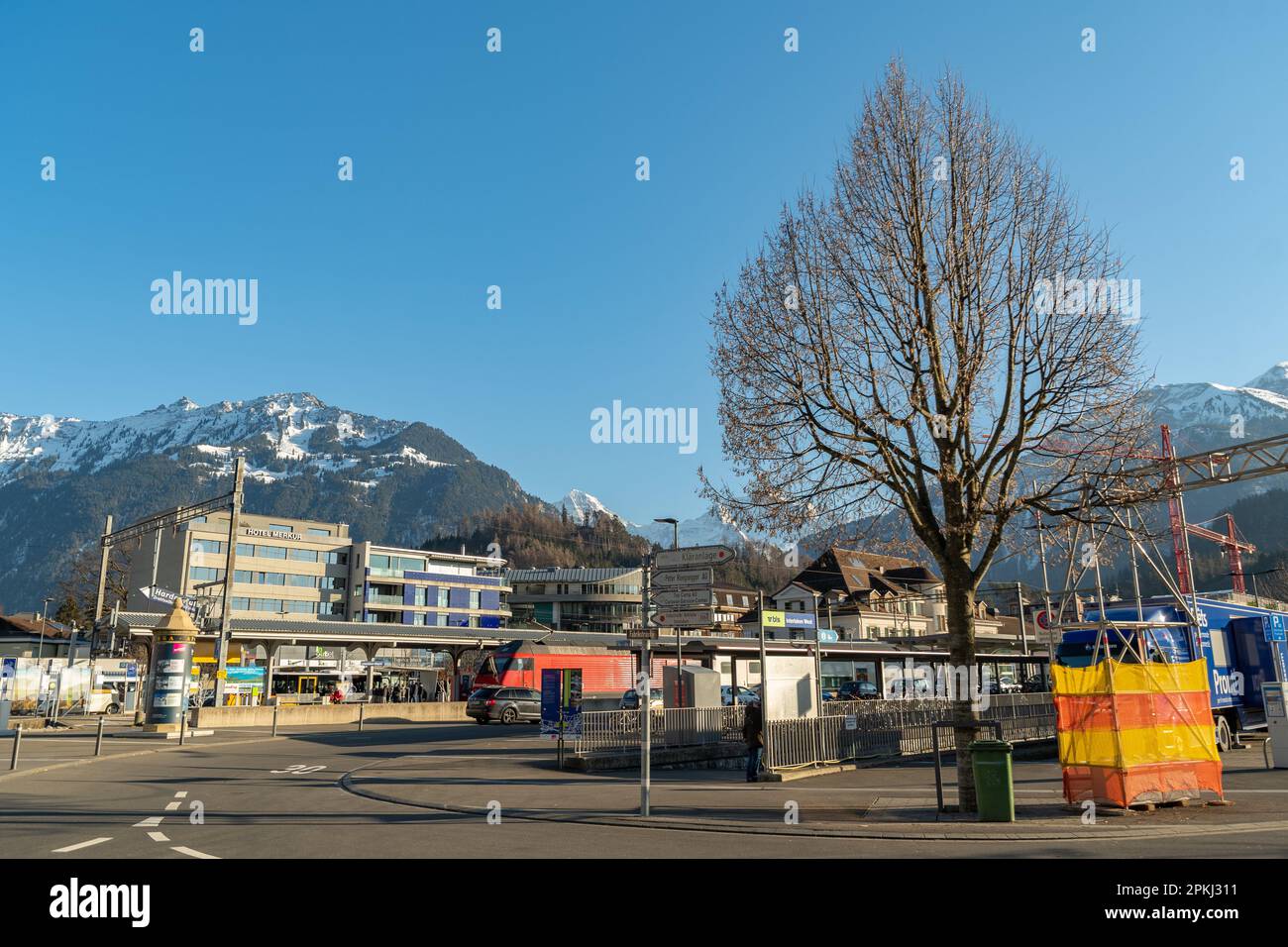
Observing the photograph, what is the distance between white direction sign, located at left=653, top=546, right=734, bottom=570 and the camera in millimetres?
13523

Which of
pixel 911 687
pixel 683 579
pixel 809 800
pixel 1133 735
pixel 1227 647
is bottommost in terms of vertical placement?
pixel 809 800

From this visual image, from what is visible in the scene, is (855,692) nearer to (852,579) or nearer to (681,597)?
(681,597)

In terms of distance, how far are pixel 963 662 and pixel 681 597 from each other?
14.6 feet

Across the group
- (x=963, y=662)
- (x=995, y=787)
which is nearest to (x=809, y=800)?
(x=995, y=787)

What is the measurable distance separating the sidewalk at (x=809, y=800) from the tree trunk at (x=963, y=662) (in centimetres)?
58

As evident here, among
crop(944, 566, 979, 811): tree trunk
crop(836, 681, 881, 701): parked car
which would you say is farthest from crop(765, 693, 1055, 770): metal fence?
crop(836, 681, 881, 701): parked car

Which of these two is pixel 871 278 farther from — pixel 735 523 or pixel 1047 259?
pixel 735 523

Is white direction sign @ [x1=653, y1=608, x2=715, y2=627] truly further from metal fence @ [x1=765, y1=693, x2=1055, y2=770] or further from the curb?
metal fence @ [x1=765, y1=693, x2=1055, y2=770]

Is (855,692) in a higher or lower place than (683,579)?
lower

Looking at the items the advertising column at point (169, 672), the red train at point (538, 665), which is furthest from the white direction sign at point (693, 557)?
the red train at point (538, 665)

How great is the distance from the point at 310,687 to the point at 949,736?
58347 mm

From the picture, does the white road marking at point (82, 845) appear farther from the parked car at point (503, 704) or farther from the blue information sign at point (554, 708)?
the parked car at point (503, 704)

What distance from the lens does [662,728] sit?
77.6 feet
